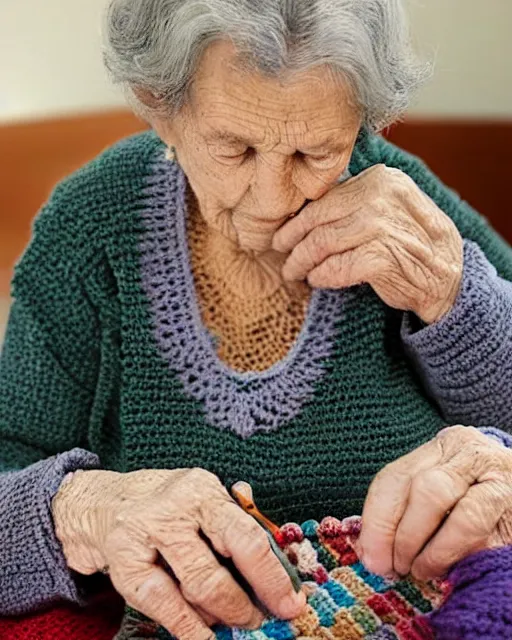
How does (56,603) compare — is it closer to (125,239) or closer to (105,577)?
(105,577)

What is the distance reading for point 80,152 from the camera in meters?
1.95

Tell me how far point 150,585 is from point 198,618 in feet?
0.19

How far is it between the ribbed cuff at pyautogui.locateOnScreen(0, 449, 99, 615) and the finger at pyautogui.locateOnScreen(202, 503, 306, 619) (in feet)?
0.70

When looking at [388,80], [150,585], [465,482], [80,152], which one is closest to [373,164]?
[388,80]

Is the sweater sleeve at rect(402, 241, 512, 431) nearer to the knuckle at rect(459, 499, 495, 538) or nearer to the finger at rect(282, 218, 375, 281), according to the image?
the finger at rect(282, 218, 375, 281)

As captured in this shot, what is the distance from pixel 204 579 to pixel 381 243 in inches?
16.1

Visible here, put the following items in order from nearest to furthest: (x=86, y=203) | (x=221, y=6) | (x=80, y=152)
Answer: (x=221, y=6)
(x=86, y=203)
(x=80, y=152)

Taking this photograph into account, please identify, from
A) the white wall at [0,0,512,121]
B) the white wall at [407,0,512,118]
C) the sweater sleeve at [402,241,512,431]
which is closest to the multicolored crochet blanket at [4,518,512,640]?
the sweater sleeve at [402,241,512,431]

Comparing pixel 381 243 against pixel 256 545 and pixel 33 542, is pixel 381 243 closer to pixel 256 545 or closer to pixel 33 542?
pixel 256 545

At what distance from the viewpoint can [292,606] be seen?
87 centimetres

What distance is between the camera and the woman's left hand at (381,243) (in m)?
1.00

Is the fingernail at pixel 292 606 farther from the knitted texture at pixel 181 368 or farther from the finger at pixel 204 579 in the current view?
the knitted texture at pixel 181 368

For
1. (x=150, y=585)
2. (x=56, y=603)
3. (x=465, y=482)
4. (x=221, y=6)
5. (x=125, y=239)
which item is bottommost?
(x=56, y=603)

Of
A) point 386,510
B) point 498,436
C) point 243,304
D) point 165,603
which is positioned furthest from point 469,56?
point 165,603
